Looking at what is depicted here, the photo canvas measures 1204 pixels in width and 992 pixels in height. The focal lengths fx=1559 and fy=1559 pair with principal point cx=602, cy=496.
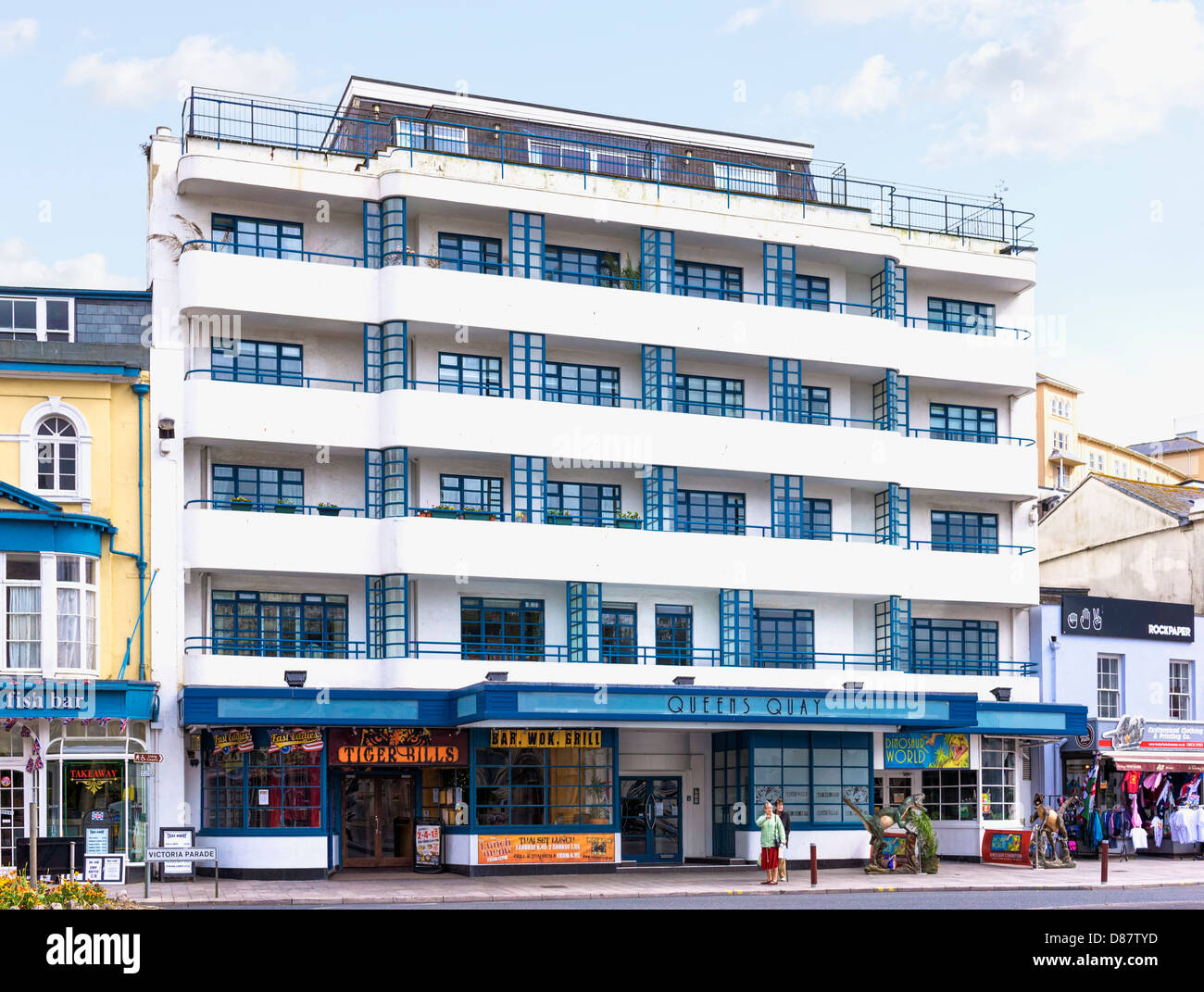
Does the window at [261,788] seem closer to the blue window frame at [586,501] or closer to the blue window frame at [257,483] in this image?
the blue window frame at [257,483]

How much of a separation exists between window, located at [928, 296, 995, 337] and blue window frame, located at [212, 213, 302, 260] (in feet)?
57.9

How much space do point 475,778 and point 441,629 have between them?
3774 mm

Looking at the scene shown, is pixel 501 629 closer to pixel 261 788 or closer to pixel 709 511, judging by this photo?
pixel 709 511

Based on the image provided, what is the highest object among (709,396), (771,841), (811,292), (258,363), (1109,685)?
(811,292)

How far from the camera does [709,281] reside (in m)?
40.5

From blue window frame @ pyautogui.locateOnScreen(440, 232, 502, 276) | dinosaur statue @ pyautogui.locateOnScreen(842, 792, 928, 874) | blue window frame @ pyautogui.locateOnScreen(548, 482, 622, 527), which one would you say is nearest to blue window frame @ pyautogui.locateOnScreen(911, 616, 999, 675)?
dinosaur statue @ pyautogui.locateOnScreen(842, 792, 928, 874)

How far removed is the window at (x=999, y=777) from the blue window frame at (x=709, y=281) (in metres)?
13.4

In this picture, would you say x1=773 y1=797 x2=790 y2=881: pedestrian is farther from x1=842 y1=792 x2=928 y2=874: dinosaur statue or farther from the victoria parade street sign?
the victoria parade street sign

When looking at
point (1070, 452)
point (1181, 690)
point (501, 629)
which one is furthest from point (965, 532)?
point (1070, 452)

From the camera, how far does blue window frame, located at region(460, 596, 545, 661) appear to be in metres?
36.6

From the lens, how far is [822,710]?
115ft

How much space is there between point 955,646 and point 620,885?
15.3 metres

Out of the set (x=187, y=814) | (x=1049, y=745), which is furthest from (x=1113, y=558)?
(x=187, y=814)

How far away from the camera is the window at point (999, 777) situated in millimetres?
40688
